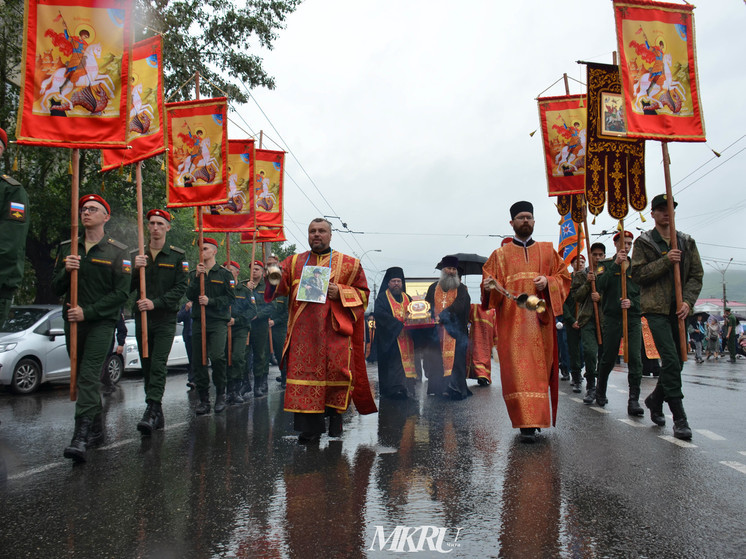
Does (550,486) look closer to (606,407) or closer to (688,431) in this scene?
(688,431)

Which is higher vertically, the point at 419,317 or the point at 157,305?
the point at 157,305

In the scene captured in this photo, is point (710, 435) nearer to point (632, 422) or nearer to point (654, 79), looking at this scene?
point (632, 422)

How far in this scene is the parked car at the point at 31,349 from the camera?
400 inches

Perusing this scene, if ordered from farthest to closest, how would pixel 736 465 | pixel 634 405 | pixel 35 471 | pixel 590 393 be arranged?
pixel 590 393 < pixel 634 405 < pixel 35 471 < pixel 736 465

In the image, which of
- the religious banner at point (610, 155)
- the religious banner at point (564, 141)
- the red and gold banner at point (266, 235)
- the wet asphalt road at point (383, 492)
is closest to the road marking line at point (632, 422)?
the wet asphalt road at point (383, 492)

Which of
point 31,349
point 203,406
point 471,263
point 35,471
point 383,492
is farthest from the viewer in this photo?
point 471,263

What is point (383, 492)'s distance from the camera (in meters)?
4.02

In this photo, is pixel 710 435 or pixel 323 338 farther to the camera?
pixel 323 338

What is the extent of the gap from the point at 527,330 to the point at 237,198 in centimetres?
641

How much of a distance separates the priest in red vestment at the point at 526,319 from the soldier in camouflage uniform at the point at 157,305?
3.10 m

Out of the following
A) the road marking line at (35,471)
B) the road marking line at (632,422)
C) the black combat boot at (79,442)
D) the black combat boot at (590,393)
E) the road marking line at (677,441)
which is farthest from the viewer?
the black combat boot at (590,393)

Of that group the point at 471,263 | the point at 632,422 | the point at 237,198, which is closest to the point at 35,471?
the point at 632,422

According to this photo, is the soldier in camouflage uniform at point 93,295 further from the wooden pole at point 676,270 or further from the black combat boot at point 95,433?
the wooden pole at point 676,270

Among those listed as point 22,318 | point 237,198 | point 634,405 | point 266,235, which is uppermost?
point 237,198
